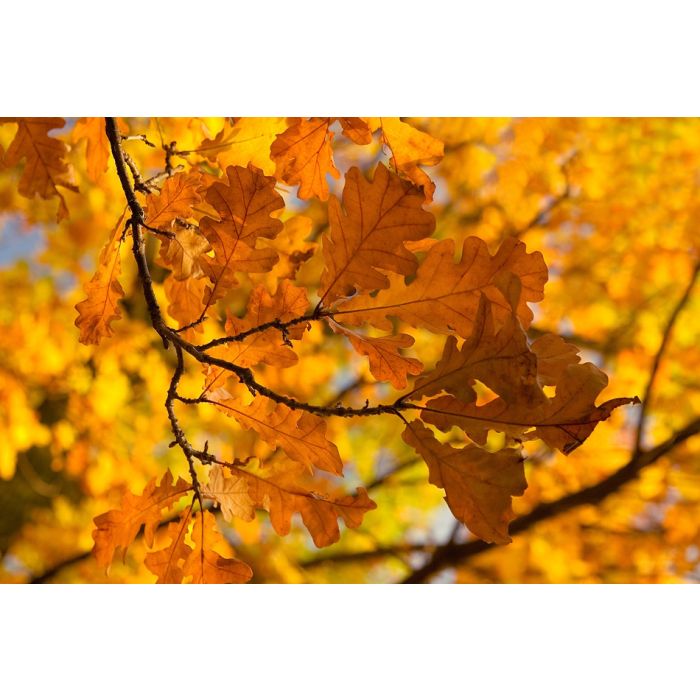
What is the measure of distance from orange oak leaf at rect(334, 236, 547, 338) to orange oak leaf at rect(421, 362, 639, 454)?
2.7 inches

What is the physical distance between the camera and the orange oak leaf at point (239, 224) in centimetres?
44

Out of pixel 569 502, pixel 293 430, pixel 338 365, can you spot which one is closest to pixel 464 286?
pixel 293 430

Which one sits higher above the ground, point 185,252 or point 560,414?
point 185,252

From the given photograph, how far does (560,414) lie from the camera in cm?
35

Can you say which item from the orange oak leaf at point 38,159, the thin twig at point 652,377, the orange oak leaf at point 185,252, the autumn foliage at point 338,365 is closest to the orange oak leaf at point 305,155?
the autumn foliage at point 338,365

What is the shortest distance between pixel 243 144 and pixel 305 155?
0.07m

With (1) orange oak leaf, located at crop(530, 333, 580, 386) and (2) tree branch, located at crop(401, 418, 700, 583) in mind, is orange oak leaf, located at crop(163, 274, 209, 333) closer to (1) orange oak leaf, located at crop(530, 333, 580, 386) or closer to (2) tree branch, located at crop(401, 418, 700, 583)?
(1) orange oak leaf, located at crop(530, 333, 580, 386)

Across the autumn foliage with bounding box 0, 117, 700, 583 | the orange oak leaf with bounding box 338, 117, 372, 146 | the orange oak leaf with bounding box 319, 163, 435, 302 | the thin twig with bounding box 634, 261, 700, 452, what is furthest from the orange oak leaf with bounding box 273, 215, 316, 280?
the thin twig with bounding box 634, 261, 700, 452

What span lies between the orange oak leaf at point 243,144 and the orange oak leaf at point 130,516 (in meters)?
0.27

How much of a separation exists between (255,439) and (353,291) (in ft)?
6.19

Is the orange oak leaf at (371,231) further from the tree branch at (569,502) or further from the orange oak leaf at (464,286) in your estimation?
the tree branch at (569,502)

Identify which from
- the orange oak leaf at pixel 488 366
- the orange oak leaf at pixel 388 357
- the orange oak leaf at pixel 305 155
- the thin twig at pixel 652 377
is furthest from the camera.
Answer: the thin twig at pixel 652 377

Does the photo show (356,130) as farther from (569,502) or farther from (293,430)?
(569,502)
